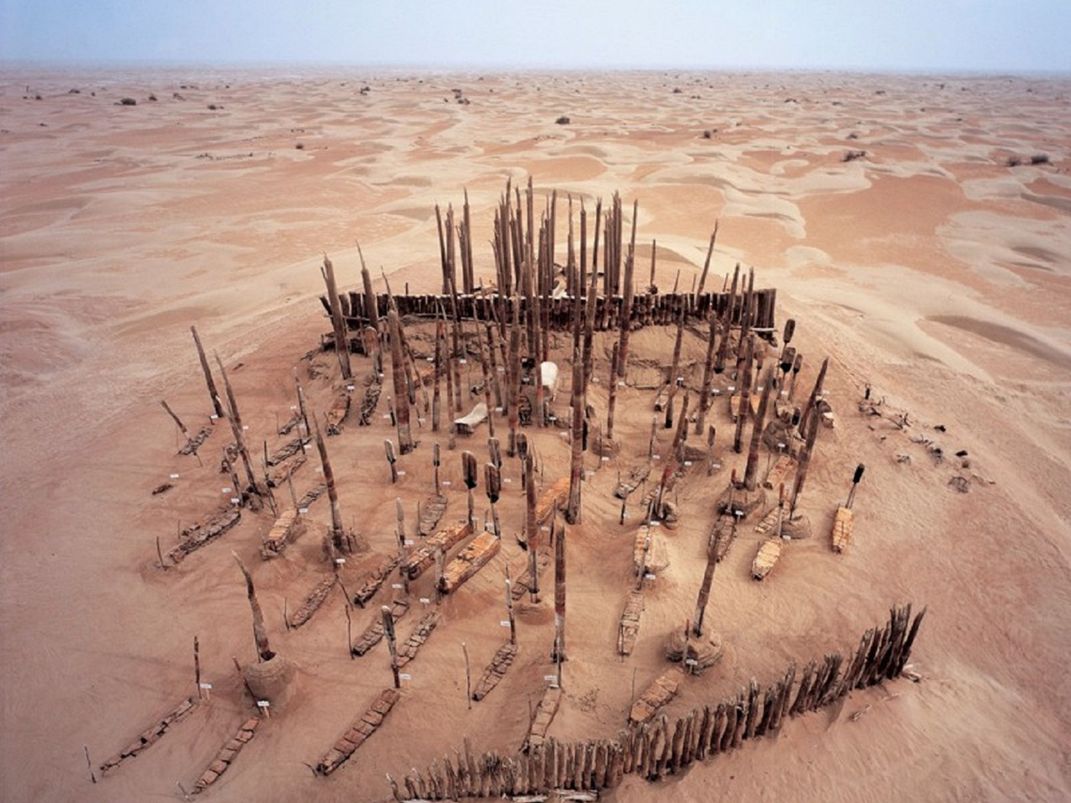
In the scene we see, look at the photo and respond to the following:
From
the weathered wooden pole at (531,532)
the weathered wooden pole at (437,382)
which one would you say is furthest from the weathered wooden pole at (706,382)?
the weathered wooden pole at (437,382)

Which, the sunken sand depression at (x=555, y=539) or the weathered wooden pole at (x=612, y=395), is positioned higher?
the weathered wooden pole at (x=612, y=395)

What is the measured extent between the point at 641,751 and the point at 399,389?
6572 mm

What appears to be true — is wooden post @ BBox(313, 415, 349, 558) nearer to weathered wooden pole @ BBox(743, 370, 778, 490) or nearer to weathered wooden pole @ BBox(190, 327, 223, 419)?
weathered wooden pole @ BBox(190, 327, 223, 419)

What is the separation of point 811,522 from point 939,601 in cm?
197

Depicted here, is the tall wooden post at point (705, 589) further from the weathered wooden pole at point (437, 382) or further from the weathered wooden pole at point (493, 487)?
the weathered wooden pole at point (437, 382)

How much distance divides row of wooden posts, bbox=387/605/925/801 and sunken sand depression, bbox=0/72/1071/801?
2.2 inches

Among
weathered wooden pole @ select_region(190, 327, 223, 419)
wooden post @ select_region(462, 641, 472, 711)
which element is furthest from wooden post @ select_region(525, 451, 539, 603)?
weathered wooden pole @ select_region(190, 327, 223, 419)

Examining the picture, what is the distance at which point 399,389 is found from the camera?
35.3 ft

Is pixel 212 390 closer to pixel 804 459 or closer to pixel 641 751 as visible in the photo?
pixel 641 751

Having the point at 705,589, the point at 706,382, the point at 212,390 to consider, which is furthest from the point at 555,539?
the point at 212,390

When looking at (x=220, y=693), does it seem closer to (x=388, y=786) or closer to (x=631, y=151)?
(x=388, y=786)

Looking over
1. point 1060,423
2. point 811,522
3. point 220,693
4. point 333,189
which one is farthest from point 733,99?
point 220,693

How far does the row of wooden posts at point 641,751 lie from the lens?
617cm

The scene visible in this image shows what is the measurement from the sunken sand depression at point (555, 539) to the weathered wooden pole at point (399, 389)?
146 mm
